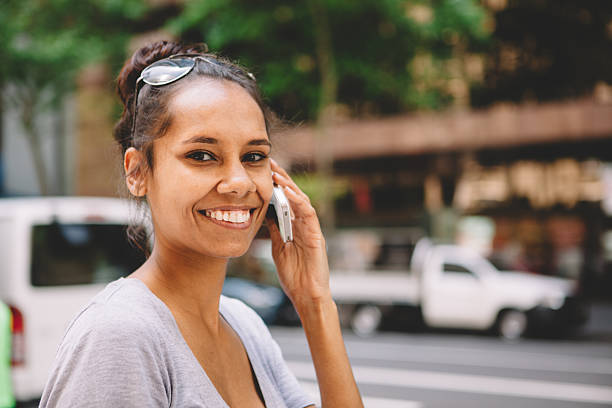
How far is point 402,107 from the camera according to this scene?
22031 millimetres

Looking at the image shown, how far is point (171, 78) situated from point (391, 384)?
7.37m

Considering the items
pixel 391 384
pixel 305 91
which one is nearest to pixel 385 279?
pixel 305 91

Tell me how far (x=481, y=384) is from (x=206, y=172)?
7478 mm

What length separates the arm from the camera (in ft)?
5.03

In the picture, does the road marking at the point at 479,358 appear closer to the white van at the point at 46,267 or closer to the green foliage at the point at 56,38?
the white van at the point at 46,267

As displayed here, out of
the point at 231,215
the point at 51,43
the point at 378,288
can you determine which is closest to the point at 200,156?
the point at 231,215

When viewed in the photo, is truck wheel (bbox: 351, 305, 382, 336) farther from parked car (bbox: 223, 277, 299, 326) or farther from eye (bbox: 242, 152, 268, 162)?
eye (bbox: 242, 152, 268, 162)

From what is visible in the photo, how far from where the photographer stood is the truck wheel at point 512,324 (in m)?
11.9

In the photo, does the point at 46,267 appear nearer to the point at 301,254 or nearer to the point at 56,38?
the point at 301,254

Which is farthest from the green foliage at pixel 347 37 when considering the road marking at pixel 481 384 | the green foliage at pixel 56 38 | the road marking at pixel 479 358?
the road marking at pixel 481 384

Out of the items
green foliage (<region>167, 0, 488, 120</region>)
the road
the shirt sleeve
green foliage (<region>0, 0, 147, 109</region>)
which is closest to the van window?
the road

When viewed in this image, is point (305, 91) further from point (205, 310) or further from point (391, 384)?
point (205, 310)

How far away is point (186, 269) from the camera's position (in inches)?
52.6

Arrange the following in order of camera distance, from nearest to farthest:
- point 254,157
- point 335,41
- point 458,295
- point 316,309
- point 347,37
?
1. point 254,157
2. point 316,309
3. point 458,295
4. point 347,37
5. point 335,41
